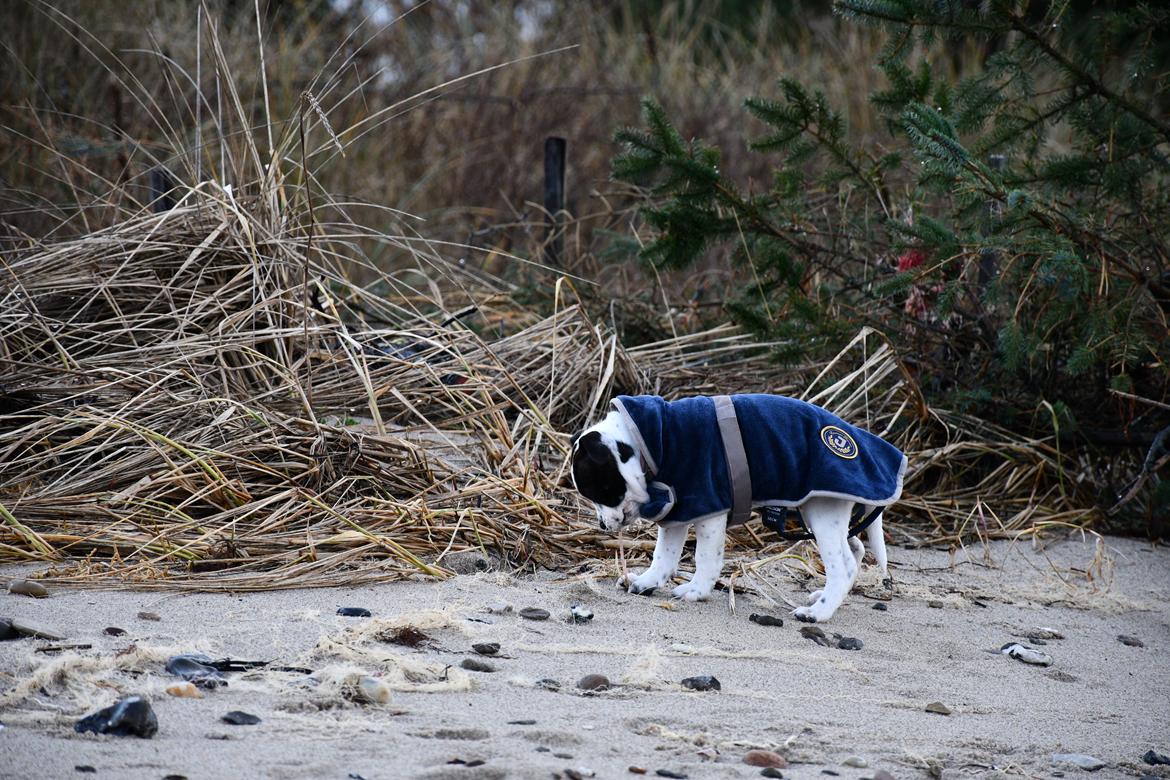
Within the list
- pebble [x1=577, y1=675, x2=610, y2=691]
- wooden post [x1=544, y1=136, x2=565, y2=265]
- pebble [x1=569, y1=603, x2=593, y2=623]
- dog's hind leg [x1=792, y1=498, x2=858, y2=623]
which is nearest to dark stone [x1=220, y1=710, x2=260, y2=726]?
pebble [x1=577, y1=675, x2=610, y2=691]

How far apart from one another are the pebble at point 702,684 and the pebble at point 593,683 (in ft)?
0.68

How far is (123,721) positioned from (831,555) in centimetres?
212

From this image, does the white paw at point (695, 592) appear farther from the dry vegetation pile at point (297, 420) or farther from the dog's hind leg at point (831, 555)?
the dry vegetation pile at point (297, 420)

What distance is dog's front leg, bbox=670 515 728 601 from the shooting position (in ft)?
11.4

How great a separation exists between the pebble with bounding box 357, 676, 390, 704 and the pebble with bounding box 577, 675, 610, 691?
0.49 metres

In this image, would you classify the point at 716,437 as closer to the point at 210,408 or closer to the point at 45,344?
the point at 210,408

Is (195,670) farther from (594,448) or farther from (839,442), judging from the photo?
(839,442)

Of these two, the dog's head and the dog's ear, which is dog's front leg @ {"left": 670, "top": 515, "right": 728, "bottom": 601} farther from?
the dog's ear

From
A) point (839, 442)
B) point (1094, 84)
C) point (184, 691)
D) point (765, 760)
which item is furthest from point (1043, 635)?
point (184, 691)

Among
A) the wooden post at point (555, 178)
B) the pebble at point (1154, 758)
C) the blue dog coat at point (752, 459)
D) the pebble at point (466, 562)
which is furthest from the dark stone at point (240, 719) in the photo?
the wooden post at point (555, 178)

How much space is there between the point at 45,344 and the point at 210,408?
0.80m

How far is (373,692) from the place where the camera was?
8.05ft

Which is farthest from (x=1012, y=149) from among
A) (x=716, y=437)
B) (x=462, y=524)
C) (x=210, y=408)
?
(x=210, y=408)

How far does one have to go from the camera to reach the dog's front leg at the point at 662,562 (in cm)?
357
